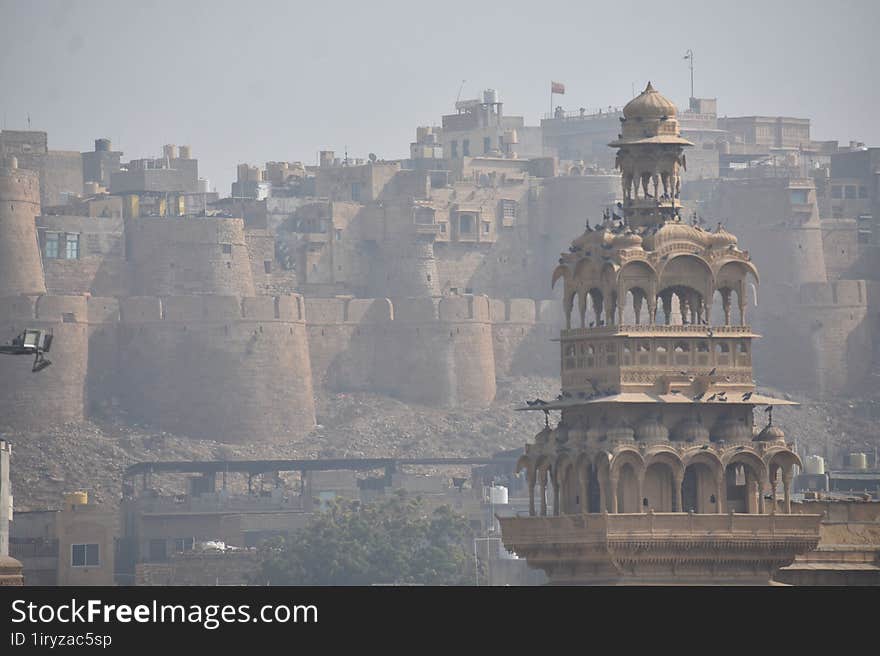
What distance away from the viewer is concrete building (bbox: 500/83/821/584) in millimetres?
35906

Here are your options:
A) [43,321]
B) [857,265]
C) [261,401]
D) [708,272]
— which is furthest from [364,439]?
[708,272]

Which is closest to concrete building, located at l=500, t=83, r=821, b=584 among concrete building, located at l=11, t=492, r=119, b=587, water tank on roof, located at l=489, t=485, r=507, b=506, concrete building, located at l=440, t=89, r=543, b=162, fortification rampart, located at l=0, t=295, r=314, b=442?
concrete building, located at l=11, t=492, r=119, b=587

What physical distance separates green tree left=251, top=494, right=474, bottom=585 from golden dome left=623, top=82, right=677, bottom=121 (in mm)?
39222

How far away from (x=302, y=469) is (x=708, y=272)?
5884 centimetres

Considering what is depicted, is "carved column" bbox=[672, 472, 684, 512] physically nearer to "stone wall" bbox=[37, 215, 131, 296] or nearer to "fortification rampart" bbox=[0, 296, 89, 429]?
"fortification rampart" bbox=[0, 296, 89, 429]

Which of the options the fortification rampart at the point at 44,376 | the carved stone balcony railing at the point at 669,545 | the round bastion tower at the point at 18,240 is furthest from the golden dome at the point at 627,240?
the round bastion tower at the point at 18,240

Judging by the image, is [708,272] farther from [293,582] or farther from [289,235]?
[289,235]

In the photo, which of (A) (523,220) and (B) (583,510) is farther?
(A) (523,220)

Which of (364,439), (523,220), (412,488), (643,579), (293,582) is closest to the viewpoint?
(643,579)

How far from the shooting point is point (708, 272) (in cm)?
3759

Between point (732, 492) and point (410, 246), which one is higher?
point (410, 246)

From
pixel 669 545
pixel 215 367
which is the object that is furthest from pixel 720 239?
pixel 215 367

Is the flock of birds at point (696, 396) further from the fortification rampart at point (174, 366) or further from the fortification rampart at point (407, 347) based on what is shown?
the fortification rampart at point (407, 347)

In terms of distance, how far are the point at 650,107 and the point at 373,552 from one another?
142ft
